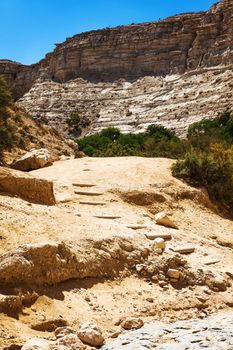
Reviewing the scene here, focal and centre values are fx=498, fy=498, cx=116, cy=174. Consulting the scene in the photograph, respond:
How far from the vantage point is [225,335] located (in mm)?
6273

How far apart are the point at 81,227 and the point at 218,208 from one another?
20.8 feet

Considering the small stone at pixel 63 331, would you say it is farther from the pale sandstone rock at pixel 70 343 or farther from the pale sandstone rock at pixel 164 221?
the pale sandstone rock at pixel 164 221

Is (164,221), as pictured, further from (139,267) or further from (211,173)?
(211,173)

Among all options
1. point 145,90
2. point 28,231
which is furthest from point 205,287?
point 145,90

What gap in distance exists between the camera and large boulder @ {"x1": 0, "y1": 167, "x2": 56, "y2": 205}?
34.0ft

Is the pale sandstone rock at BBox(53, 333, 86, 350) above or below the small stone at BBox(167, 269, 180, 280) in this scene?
below

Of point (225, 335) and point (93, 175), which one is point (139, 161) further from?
point (225, 335)

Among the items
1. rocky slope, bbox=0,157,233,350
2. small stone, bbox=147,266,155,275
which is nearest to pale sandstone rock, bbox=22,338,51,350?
rocky slope, bbox=0,157,233,350

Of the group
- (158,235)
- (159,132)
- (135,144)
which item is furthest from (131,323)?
(159,132)

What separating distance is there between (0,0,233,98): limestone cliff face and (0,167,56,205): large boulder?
4788 centimetres

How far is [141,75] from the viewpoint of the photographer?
64250 millimetres

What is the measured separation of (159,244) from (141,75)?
56.6m

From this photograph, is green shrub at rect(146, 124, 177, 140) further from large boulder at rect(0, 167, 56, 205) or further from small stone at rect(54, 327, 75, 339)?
small stone at rect(54, 327, 75, 339)

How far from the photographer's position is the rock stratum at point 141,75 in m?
52.7
